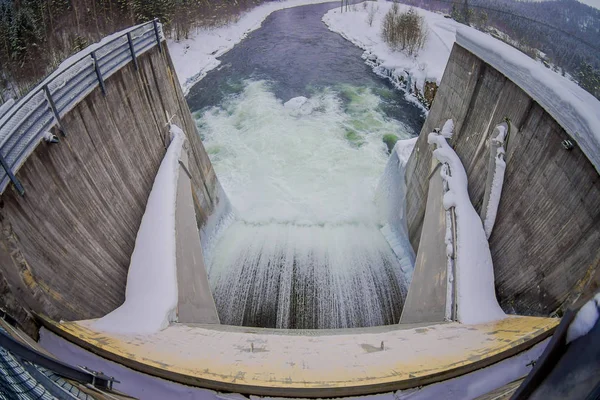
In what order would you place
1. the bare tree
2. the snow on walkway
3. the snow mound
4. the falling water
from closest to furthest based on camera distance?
Answer: the snow mound < the falling water < the snow on walkway < the bare tree

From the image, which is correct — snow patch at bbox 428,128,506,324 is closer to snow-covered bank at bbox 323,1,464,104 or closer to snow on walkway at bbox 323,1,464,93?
snow-covered bank at bbox 323,1,464,104

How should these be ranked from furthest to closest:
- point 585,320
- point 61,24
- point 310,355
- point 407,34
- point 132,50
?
point 407,34
point 61,24
point 132,50
point 310,355
point 585,320

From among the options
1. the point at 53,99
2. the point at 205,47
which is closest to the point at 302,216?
the point at 53,99

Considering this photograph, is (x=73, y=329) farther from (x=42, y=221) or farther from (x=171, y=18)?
(x=171, y=18)

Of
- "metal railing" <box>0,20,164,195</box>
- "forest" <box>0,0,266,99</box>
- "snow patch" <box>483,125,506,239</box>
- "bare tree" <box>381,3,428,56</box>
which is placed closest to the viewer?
"metal railing" <box>0,20,164,195</box>

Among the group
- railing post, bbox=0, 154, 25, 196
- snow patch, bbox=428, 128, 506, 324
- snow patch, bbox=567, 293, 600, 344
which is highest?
snow patch, bbox=567, 293, 600, 344

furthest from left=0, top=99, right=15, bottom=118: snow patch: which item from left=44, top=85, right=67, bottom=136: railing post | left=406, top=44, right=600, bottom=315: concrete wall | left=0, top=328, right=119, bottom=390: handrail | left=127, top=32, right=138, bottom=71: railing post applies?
left=406, top=44, right=600, bottom=315: concrete wall

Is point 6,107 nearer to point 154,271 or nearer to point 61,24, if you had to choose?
point 154,271
